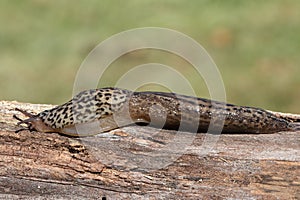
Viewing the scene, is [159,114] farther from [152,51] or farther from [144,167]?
[152,51]

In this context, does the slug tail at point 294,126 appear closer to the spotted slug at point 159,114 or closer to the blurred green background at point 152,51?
the spotted slug at point 159,114

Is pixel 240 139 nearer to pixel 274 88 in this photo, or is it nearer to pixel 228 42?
pixel 274 88

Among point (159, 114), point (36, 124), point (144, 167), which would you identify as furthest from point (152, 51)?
point (144, 167)

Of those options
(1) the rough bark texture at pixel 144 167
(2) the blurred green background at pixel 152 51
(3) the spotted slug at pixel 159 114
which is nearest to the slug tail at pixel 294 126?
(3) the spotted slug at pixel 159 114

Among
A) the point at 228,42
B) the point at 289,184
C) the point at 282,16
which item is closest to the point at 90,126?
the point at 289,184

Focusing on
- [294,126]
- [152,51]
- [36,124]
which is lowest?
[36,124]

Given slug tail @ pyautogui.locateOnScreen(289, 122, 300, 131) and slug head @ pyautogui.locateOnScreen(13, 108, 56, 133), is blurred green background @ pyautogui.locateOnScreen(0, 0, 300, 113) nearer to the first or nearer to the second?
slug tail @ pyautogui.locateOnScreen(289, 122, 300, 131)
